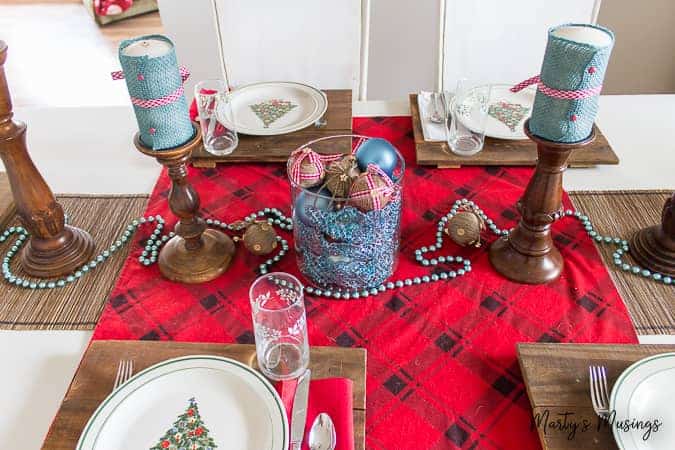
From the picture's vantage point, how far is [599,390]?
62 centimetres

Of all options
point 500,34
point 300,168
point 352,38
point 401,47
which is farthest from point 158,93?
point 401,47

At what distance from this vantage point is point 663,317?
0.75 metres

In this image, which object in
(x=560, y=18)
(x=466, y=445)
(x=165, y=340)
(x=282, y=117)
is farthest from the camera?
(x=560, y=18)

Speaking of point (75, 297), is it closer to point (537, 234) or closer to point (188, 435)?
Answer: point (188, 435)

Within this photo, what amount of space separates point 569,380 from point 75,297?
26.7 inches

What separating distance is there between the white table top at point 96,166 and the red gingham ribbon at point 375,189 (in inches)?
15.0

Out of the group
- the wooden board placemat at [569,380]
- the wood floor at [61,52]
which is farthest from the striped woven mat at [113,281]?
the wood floor at [61,52]

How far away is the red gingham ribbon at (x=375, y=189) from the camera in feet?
2.28

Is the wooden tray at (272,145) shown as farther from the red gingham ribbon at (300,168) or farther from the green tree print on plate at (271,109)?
the red gingham ribbon at (300,168)

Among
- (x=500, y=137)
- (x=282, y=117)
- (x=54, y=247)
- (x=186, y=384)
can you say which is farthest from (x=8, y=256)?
(x=500, y=137)

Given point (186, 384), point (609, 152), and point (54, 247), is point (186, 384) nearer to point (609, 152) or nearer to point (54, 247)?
point (54, 247)

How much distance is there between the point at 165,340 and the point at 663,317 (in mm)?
668

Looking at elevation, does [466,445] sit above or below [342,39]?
below

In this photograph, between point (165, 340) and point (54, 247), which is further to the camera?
point (54, 247)
